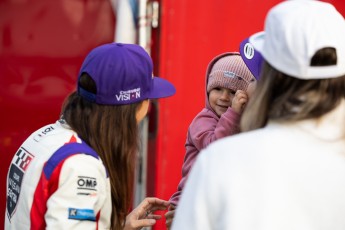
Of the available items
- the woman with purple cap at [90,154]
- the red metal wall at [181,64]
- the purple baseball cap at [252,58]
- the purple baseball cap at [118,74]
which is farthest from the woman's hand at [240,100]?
the red metal wall at [181,64]

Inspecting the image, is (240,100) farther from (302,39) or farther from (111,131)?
(302,39)

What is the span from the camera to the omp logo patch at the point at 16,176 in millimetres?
2279

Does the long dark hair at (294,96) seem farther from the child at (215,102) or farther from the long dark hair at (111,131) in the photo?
the child at (215,102)

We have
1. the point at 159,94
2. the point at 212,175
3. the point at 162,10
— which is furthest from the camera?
the point at 162,10

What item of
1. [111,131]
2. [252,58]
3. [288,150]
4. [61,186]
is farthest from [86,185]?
[252,58]

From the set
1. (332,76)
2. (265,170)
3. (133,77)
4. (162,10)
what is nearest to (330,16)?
(332,76)

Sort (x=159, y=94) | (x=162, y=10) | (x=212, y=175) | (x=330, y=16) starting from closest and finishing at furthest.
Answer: (x=212, y=175) → (x=330, y=16) → (x=159, y=94) → (x=162, y=10)

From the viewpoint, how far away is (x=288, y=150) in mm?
1616

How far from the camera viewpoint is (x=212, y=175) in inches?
62.8

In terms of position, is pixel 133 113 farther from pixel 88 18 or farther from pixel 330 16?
pixel 88 18

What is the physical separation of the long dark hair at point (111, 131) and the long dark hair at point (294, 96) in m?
0.68

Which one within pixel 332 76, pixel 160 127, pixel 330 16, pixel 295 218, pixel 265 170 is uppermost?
pixel 330 16

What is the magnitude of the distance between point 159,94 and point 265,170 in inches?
35.5

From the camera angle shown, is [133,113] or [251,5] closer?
[133,113]
